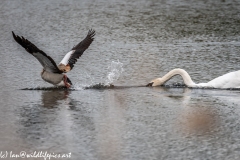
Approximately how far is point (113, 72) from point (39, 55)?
2.72 m

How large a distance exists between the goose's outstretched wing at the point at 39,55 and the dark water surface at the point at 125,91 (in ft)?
1.49

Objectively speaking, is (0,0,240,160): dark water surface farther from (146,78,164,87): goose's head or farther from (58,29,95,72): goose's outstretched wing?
(58,29,95,72): goose's outstretched wing

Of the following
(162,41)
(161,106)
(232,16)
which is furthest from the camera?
(232,16)

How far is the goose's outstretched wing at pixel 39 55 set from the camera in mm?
12953

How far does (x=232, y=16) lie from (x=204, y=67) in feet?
31.0

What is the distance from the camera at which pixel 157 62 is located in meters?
16.8

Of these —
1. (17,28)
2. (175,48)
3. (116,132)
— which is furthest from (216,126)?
(17,28)

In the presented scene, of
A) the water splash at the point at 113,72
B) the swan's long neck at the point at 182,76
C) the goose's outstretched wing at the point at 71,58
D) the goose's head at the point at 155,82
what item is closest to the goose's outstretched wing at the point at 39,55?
the goose's outstretched wing at the point at 71,58

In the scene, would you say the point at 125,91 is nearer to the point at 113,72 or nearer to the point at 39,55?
the point at 39,55

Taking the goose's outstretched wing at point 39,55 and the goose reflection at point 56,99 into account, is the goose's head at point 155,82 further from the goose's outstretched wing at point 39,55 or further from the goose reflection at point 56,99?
the goose's outstretched wing at point 39,55

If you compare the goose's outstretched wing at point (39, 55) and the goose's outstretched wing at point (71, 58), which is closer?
the goose's outstretched wing at point (39, 55)

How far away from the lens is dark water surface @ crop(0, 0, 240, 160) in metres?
9.74

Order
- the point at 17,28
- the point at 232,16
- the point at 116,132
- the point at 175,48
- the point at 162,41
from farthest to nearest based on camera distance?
the point at 232,16, the point at 17,28, the point at 162,41, the point at 175,48, the point at 116,132

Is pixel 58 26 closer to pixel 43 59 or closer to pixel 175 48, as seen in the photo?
pixel 175 48
